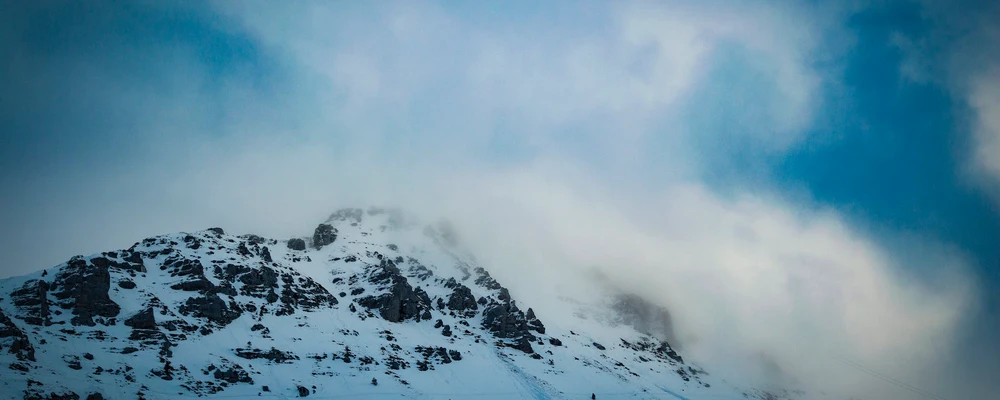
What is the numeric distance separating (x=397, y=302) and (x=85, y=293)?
52457 millimetres

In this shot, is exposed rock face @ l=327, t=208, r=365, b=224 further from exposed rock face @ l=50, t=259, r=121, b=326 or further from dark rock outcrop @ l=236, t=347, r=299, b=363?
dark rock outcrop @ l=236, t=347, r=299, b=363

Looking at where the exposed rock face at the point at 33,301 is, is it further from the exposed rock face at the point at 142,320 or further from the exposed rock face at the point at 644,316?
the exposed rock face at the point at 644,316

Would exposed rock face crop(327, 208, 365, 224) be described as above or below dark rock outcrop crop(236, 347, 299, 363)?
above

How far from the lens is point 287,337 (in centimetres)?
6925

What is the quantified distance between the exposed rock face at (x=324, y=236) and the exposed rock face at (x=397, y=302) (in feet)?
121

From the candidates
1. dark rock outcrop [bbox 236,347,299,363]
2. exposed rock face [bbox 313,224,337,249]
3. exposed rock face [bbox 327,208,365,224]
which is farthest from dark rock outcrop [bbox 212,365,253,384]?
exposed rock face [bbox 327,208,365,224]

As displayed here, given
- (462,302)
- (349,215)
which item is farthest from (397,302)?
(349,215)

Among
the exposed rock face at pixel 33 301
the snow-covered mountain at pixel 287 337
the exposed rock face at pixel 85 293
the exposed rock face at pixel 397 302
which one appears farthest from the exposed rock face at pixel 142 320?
the exposed rock face at pixel 397 302

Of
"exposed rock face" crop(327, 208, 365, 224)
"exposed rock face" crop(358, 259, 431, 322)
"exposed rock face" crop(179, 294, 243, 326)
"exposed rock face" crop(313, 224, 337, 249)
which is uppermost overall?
"exposed rock face" crop(327, 208, 365, 224)

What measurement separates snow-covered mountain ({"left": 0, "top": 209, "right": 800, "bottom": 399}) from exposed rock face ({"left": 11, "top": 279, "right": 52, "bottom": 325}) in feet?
0.67

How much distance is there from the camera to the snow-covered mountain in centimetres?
4812

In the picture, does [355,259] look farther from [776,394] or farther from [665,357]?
[776,394]

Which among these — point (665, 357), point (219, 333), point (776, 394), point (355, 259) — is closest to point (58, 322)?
point (219, 333)

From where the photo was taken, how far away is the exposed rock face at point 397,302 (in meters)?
94.7
